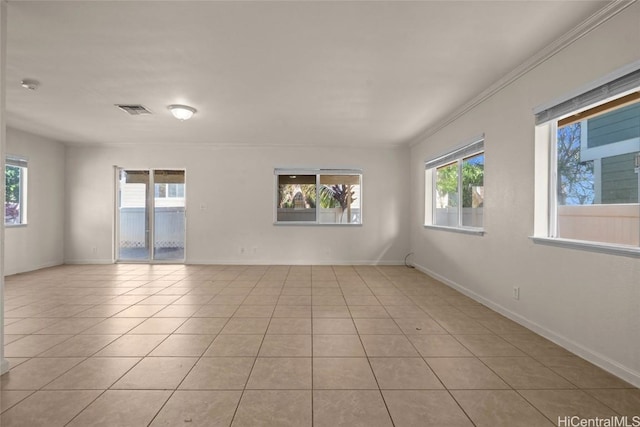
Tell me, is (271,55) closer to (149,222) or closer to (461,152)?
(461,152)

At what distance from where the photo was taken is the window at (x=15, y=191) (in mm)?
5340

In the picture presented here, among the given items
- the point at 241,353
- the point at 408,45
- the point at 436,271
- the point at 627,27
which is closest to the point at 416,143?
the point at 436,271

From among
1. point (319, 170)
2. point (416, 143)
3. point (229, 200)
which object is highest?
point (416, 143)

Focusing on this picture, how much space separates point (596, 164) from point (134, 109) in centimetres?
532

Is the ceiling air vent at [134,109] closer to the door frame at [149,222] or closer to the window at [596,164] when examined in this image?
the door frame at [149,222]

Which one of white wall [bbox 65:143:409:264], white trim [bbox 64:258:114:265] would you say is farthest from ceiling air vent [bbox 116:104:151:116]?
white trim [bbox 64:258:114:265]

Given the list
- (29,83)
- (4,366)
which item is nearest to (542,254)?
(4,366)

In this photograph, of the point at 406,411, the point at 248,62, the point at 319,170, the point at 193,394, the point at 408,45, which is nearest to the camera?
the point at 406,411

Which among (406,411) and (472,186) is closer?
(406,411)

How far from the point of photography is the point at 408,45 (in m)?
2.59

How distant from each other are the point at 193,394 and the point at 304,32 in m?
2.73

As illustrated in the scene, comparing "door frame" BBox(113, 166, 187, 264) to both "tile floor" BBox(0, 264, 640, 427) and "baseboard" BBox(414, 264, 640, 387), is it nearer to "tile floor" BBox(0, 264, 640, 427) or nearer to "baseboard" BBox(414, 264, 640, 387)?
"tile floor" BBox(0, 264, 640, 427)

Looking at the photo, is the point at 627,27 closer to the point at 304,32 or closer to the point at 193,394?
the point at 304,32

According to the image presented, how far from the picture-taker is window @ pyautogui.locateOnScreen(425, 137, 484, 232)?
4094 millimetres
